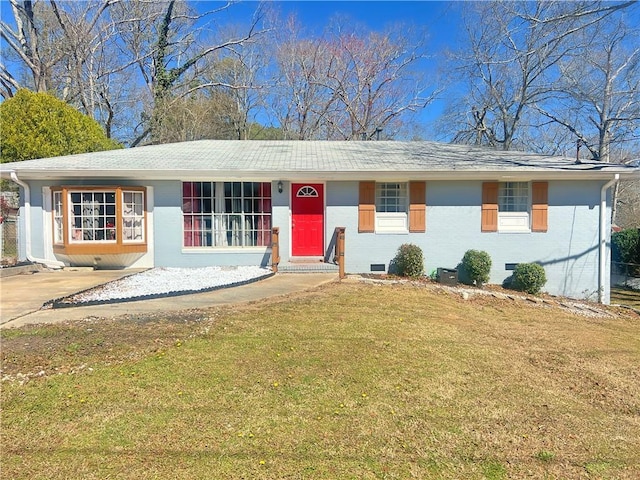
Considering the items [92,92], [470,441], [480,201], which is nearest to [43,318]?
[470,441]

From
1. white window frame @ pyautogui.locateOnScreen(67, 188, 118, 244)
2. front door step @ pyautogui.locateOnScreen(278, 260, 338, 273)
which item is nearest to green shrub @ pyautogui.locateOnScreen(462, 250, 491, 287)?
front door step @ pyautogui.locateOnScreen(278, 260, 338, 273)

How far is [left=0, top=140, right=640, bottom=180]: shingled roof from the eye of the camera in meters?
9.59

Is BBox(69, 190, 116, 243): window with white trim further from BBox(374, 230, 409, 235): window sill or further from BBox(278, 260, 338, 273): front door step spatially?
BBox(374, 230, 409, 235): window sill

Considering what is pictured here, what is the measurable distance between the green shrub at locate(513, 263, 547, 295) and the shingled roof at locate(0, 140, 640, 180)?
7.86 ft

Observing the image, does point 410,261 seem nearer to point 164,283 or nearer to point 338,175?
point 338,175

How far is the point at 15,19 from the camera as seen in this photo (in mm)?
18703

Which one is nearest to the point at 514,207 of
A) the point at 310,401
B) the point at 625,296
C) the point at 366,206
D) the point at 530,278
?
the point at 530,278

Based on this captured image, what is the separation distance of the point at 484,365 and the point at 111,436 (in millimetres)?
3734

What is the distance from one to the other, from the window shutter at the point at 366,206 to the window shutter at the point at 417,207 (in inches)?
40.7

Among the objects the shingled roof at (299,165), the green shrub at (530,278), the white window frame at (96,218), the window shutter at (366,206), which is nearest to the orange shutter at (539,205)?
the shingled roof at (299,165)

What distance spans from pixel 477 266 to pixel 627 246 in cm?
987

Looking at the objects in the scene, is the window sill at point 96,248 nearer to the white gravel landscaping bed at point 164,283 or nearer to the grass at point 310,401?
the white gravel landscaping bed at point 164,283

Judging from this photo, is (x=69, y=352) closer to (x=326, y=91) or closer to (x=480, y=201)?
(x=480, y=201)

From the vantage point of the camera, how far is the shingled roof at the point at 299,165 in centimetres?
959
